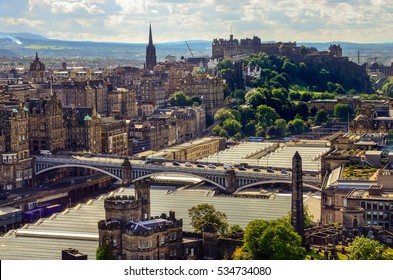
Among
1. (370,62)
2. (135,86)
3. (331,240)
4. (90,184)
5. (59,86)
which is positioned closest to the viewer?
(331,240)

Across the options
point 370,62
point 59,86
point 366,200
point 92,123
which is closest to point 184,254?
point 366,200

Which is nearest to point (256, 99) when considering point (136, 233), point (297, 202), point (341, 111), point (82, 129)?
point (341, 111)

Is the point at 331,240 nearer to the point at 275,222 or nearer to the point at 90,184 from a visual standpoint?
the point at 275,222

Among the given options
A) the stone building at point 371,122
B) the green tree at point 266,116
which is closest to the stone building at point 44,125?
the stone building at point 371,122

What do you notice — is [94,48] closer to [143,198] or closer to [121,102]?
[121,102]

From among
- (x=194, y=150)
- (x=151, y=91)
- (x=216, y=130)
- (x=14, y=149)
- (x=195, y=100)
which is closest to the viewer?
(x=14, y=149)
